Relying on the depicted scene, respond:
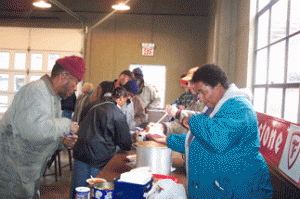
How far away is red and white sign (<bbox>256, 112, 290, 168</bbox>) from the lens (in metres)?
2.25

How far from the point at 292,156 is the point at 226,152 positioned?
0.60 metres

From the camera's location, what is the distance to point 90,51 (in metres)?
8.95

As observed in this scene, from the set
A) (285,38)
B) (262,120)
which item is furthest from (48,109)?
(285,38)

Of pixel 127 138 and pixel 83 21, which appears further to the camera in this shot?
pixel 83 21

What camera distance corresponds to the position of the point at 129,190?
1.50m

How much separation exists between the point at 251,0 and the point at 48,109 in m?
3.44

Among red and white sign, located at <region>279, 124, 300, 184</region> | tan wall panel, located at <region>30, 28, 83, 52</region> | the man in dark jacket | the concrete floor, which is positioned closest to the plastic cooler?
red and white sign, located at <region>279, 124, 300, 184</region>

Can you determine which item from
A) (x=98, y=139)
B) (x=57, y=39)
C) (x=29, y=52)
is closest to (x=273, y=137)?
(x=98, y=139)

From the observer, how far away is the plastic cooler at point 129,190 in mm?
1487

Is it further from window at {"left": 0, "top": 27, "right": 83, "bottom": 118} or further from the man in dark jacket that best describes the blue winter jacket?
window at {"left": 0, "top": 27, "right": 83, "bottom": 118}

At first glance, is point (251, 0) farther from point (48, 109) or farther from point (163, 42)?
point (163, 42)

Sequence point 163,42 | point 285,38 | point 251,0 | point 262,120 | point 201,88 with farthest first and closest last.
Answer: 1. point 163,42
2. point 251,0
3. point 285,38
4. point 262,120
5. point 201,88

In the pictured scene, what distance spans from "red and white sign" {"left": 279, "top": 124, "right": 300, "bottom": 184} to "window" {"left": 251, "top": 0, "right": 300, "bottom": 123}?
621 millimetres

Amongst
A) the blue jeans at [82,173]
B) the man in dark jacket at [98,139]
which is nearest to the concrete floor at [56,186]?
the blue jeans at [82,173]
